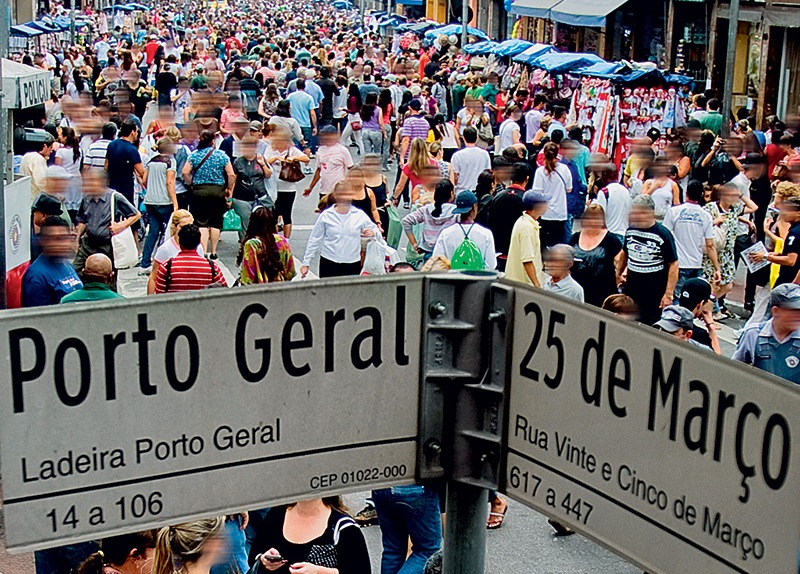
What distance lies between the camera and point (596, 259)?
31.4 ft

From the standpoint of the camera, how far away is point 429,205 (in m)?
11.3

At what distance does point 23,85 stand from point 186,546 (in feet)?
28.4

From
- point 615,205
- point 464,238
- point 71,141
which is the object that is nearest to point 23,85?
point 71,141

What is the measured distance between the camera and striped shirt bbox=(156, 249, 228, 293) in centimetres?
848

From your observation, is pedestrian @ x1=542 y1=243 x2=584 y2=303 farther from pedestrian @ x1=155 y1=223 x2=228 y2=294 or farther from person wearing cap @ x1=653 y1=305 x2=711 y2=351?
pedestrian @ x1=155 y1=223 x2=228 y2=294

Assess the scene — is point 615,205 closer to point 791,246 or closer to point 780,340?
point 791,246

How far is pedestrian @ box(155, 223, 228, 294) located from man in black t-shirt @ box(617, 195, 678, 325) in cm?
325

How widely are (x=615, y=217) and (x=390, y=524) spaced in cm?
638

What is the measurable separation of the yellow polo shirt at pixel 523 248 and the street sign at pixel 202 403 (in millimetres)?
7240

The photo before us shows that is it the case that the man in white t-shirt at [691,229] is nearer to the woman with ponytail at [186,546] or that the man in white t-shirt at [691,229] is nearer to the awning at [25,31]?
the woman with ponytail at [186,546]

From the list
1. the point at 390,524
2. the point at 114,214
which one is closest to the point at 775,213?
the point at 114,214

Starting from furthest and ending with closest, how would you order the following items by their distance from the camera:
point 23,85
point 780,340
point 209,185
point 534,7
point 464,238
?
point 534,7 → point 209,185 → point 23,85 → point 464,238 → point 780,340

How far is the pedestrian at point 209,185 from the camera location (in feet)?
43.4

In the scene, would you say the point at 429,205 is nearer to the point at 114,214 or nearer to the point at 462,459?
the point at 114,214
